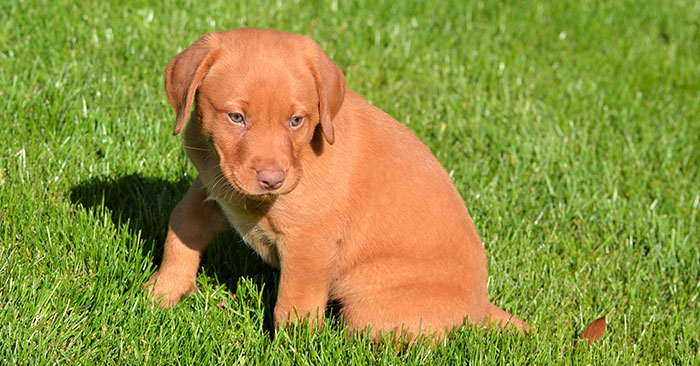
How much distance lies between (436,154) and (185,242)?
2417 mm

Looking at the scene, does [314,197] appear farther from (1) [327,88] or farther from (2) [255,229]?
(1) [327,88]

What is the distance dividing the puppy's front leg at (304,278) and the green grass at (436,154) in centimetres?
11

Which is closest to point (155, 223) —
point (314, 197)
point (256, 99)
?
point (314, 197)

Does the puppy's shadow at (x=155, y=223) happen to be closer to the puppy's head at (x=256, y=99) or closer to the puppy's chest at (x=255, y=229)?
the puppy's chest at (x=255, y=229)

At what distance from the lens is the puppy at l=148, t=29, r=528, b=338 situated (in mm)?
3396

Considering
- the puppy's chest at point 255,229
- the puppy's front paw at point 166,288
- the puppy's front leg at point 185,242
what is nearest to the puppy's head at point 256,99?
the puppy's chest at point 255,229

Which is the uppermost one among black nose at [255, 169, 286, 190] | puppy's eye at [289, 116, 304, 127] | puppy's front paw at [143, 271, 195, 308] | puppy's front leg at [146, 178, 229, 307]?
puppy's eye at [289, 116, 304, 127]

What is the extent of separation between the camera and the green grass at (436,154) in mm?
3945

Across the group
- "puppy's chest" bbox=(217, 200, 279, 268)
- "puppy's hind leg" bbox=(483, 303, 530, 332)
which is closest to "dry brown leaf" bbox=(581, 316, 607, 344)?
"puppy's hind leg" bbox=(483, 303, 530, 332)

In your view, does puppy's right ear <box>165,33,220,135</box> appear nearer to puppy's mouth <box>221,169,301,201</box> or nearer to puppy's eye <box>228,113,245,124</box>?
puppy's eye <box>228,113,245,124</box>

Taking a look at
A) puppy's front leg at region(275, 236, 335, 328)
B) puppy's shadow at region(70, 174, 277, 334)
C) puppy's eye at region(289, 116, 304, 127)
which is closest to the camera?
puppy's eye at region(289, 116, 304, 127)

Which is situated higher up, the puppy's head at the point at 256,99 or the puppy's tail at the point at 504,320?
the puppy's head at the point at 256,99

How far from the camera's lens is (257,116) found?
11.1ft

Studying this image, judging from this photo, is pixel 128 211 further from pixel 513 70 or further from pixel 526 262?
pixel 513 70
